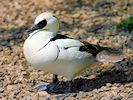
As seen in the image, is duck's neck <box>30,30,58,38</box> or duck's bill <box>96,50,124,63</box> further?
duck's bill <box>96,50,124,63</box>

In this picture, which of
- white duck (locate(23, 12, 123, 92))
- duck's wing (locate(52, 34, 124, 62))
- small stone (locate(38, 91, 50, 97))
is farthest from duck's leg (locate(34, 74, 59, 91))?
duck's wing (locate(52, 34, 124, 62))

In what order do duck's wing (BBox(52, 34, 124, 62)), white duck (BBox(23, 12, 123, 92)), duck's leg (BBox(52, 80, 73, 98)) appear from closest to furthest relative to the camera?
white duck (BBox(23, 12, 123, 92))
duck's wing (BBox(52, 34, 124, 62))
duck's leg (BBox(52, 80, 73, 98))

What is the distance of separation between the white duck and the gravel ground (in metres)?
0.50

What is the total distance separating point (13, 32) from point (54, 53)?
2.47 m

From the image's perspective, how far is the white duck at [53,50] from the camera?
3.94 meters

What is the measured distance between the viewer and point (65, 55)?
13.0 ft

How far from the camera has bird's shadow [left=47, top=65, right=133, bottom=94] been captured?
4.48 meters

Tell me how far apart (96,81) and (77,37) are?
1.53 metres

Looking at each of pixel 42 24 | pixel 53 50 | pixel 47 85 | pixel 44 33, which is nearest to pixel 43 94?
pixel 47 85

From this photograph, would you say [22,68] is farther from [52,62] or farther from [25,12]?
[25,12]

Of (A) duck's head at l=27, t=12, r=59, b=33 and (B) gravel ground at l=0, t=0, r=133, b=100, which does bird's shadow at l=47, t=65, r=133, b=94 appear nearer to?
(B) gravel ground at l=0, t=0, r=133, b=100

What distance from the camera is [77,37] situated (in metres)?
5.93

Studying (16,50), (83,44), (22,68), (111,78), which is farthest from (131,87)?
(16,50)

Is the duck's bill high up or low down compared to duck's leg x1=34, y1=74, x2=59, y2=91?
up
